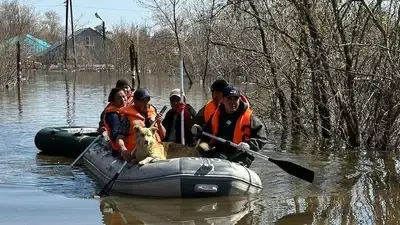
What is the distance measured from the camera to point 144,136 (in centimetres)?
851

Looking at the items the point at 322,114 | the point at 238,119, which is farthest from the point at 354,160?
the point at 238,119

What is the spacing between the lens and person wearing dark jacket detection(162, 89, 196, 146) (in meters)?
10.2

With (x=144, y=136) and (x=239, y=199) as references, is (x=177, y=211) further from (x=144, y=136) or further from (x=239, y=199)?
(x=144, y=136)

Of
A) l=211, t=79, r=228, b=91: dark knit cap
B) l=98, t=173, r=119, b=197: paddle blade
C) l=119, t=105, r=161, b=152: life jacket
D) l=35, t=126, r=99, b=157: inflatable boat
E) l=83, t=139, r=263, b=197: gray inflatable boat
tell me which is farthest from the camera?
l=35, t=126, r=99, b=157: inflatable boat

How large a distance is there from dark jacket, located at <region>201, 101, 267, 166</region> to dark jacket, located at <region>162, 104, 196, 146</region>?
0.81 m

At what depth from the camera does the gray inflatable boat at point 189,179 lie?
27.3 feet

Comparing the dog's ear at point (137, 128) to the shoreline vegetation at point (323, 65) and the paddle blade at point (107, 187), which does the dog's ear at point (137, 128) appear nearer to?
the paddle blade at point (107, 187)

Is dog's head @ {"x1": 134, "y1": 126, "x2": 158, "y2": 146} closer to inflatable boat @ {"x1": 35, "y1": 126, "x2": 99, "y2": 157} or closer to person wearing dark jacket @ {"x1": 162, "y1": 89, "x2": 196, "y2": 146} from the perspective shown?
person wearing dark jacket @ {"x1": 162, "y1": 89, "x2": 196, "y2": 146}

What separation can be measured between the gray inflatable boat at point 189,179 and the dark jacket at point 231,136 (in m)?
0.48

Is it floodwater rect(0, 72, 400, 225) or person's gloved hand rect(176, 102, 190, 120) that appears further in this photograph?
person's gloved hand rect(176, 102, 190, 120)

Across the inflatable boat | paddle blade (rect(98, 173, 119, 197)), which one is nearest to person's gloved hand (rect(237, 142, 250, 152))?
paddle blade (rect(98, 173, 119, 197))

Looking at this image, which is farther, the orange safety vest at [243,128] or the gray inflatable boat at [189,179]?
the orange safety vest at [243,128]

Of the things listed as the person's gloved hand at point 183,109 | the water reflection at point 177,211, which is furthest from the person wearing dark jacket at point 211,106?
the water reflection at point 177,211

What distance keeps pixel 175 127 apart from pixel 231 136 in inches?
59.8
